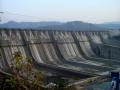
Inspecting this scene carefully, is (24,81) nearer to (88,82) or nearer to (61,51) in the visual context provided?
(88,82)

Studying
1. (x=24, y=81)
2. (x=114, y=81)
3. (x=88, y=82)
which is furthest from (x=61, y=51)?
(x=114, y=81)

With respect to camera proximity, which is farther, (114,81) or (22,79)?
(22,79)

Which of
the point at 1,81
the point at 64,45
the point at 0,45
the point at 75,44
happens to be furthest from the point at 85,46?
the point at 1,81

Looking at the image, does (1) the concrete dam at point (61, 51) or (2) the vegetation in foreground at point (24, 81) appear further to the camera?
(1) the concrete dam at point (61, 51)

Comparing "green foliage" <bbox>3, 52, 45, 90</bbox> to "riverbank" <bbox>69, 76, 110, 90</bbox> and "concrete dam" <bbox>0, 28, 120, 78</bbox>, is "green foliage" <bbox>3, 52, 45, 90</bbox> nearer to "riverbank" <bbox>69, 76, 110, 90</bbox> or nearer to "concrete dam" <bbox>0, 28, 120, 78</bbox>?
"riverbank" <bbox>69, 76, 110, 90</bbox>

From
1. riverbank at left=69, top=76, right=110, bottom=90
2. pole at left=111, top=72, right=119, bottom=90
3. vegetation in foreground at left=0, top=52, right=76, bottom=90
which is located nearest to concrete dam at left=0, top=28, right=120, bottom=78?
riverbank at left=69, top=76, right=110, bottom=90

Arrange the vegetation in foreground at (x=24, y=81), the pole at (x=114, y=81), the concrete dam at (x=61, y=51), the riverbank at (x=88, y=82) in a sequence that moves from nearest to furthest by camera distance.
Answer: the pole at (x=114, y=81) < the vegetation in foreground at (x=24, y=81) < the riverbank at (x=88, y=82) < the concrete dam at (x=61, y=51)

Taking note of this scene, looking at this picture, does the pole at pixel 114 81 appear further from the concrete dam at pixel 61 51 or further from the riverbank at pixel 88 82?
the concrete dam at pixel 61 51

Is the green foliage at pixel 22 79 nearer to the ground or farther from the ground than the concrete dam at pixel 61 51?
farther from the ground

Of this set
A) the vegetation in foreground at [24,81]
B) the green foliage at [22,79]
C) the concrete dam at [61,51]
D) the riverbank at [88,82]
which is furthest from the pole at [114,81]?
the concrete dam at [61,51]

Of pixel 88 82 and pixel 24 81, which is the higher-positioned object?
pixel 24 81
